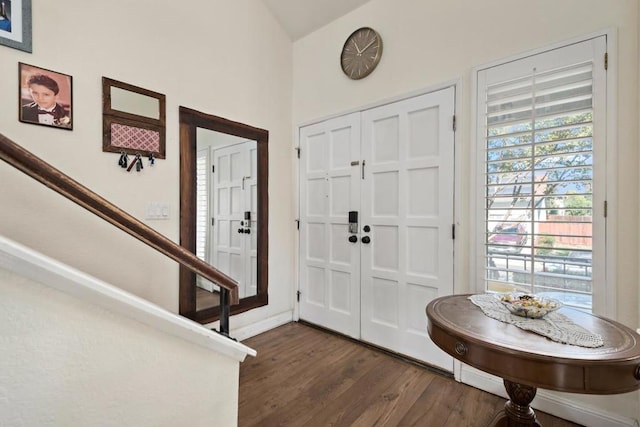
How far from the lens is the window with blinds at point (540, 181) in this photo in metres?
1.66

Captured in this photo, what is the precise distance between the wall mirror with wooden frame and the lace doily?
1.93 metres

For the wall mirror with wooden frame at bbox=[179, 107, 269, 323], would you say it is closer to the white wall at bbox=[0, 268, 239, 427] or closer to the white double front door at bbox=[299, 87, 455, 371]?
the white double front door at bbox=[299, 87, 455, 371]

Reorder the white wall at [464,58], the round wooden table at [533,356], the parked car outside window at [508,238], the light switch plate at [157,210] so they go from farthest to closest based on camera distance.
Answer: the light switch plate at [157,210] < the parked car outside window at [508,238] < the white wall at [464,58] < the round wooden table at [533,356]

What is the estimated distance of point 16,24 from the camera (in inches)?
64.9

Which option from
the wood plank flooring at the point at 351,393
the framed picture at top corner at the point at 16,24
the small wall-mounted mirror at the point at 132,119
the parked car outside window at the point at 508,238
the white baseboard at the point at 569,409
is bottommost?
the wood plank flooring at the point at 351,393

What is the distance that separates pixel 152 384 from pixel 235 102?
2.42m

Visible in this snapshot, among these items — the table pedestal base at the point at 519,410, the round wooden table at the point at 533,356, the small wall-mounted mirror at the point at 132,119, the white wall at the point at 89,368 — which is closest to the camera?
the white wall at the point at 89,368

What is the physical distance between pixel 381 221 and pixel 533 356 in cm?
158

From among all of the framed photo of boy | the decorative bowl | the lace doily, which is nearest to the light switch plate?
the framed photo of boy

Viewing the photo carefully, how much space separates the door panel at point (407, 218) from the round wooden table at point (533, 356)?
2.77 feet

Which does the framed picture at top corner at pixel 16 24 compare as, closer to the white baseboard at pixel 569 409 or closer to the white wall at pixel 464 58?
the white wall at pixel 464 58

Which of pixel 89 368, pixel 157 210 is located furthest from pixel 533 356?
pixel 157 210

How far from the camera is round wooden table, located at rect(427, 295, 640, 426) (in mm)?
999

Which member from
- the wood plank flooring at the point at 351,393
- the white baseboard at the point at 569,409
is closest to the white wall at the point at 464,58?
the white baseboard at the point at 569,409
